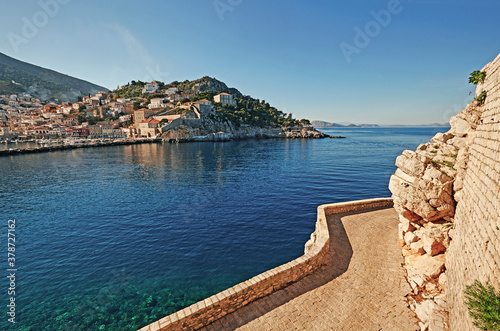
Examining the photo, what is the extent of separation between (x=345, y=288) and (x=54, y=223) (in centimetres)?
2502

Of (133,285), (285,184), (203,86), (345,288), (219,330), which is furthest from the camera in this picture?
(203,86)

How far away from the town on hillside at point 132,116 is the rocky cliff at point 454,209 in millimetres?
112031

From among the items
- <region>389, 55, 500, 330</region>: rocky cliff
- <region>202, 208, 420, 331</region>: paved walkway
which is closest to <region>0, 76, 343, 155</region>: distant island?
<region>202, 208, 420, 331</region>: paved walkway

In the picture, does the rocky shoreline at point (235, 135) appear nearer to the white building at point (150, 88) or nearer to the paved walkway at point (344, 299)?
the white building at point (150, 88)

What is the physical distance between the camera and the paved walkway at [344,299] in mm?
7912

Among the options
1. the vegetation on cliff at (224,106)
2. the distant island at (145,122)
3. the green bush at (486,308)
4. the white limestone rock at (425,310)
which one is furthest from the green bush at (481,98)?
the vegetation on cliff at (224,106)

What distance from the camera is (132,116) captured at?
132 metres

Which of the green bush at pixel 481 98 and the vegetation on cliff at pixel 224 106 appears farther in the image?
the vegetation on cliff at pixel 224 106

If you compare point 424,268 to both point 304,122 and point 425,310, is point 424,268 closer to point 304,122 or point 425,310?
point 425,310

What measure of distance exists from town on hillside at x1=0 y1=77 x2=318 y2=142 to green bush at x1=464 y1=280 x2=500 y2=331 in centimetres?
11684

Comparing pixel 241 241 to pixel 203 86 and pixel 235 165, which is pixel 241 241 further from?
pixel 203 86

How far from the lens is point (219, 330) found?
7.79 m

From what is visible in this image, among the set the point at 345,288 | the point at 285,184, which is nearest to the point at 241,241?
the point at 345,288

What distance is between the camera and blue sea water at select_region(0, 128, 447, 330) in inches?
463
